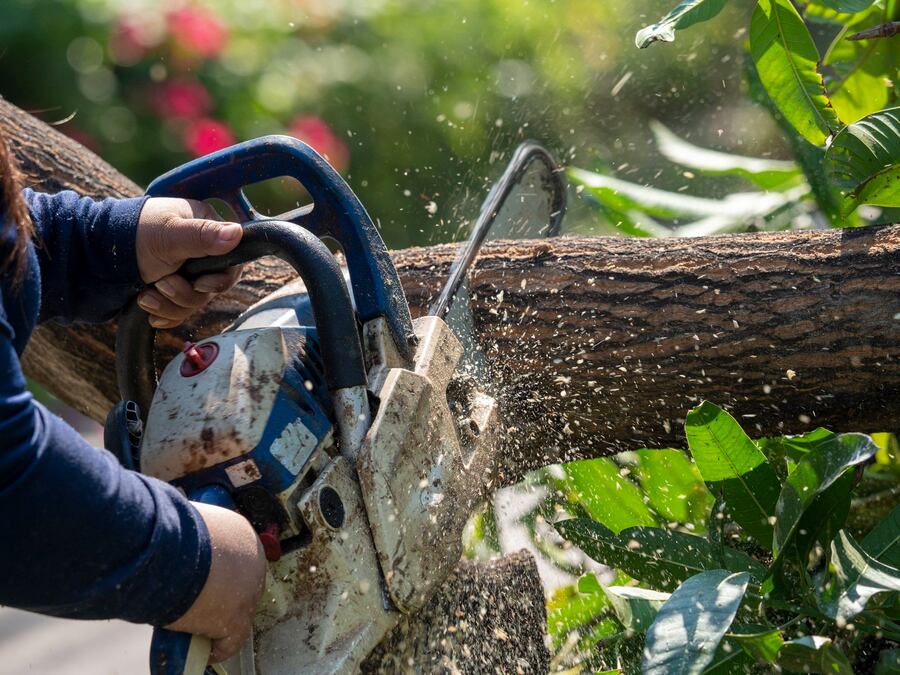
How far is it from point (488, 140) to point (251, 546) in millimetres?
3756

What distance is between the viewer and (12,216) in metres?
1.21

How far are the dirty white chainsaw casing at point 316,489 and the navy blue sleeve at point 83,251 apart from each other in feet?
1.09

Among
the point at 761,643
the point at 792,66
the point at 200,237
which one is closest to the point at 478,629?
the point at 761,643

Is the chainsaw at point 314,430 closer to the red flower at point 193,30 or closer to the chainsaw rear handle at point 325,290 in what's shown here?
the chainsaw rear handle at point 325,290

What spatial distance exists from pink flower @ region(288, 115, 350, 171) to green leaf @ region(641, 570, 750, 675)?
3360 mm

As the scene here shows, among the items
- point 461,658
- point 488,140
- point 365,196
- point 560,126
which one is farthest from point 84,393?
point 560,126

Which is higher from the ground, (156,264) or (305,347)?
(156,264)

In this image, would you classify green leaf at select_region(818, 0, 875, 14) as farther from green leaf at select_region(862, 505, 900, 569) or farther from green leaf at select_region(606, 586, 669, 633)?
green leaf at select_region(606, 586, 669, 633)

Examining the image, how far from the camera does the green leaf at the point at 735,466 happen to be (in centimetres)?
156

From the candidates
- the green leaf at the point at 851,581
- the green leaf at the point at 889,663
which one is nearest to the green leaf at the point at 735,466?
the green leaf at the point at 851,581

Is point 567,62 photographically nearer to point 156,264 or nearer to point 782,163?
point 782,163

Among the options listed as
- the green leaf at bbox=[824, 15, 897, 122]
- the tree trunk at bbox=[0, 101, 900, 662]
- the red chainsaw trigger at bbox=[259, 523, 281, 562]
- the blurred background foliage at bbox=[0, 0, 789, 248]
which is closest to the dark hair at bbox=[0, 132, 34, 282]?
the red chainsaw trigger at bbox=[259, 523, 281, 562]

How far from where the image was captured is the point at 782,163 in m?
2.99

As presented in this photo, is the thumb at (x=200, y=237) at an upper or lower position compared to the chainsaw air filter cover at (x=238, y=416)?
upper
